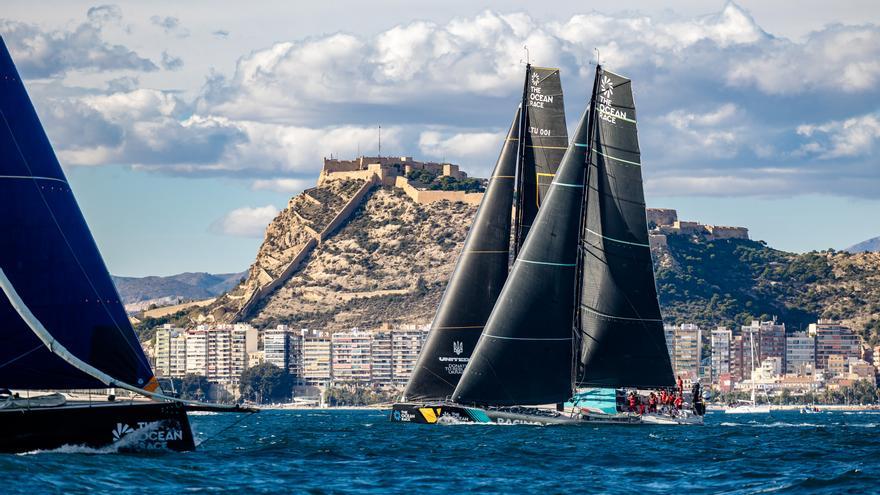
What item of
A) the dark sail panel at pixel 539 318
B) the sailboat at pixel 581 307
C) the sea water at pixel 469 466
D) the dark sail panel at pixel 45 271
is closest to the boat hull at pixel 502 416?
the sailboat at pixel 581 307

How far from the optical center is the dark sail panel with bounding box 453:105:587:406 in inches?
2346

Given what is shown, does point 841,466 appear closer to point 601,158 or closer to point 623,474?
point 623,474

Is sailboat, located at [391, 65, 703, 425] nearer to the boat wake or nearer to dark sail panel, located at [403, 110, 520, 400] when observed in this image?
dark sail panel, located at [403, 110, 520, 400]

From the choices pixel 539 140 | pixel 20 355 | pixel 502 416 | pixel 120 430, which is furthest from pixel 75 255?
pixel 539 140

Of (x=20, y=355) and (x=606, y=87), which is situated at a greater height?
(x=606, y=87)

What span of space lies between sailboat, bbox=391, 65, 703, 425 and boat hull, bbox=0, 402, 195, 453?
20.7m

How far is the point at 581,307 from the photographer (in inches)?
2442

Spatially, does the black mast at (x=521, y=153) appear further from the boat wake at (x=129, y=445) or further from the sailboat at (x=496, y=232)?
the boat wake at (x=129, y=445)

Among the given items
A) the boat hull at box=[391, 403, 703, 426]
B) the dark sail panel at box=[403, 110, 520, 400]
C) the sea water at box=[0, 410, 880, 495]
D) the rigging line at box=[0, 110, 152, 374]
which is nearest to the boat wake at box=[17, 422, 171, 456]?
the sea water at box=[0, 410, 880, 495]

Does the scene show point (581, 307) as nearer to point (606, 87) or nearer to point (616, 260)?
point (616, 260)

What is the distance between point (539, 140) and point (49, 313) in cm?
3037

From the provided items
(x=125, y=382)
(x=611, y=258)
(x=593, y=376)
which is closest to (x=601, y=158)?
(x=611, y=258)

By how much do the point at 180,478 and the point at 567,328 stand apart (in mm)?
26148

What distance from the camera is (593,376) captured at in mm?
62219
